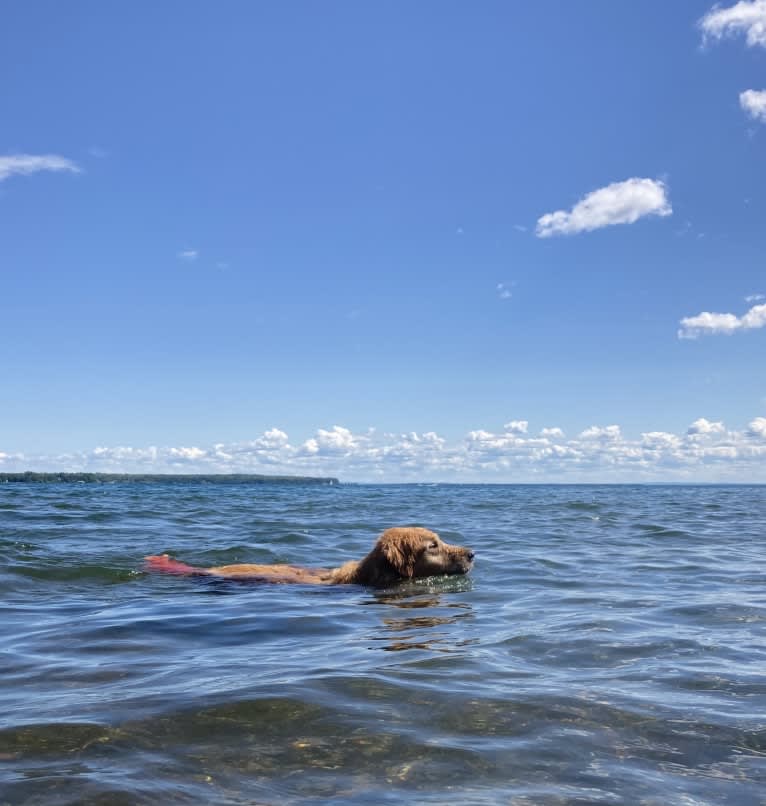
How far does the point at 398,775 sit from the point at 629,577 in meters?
8.30

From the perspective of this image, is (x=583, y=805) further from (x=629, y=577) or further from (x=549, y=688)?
(x=629, y=577)

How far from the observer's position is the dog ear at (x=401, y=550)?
35.6ft

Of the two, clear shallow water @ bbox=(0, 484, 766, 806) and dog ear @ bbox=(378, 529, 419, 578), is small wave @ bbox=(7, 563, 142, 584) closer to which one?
clear shallow water @ bbox=(0, 484, 766, 806)

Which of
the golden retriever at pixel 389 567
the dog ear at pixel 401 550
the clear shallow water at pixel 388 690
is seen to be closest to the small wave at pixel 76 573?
the clear shallow water at pixel 388 690

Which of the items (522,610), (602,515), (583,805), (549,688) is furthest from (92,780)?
(602,515)

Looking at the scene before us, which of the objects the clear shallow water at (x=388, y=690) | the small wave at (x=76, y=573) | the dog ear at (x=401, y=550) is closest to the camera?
the clear shallow water at (x=388, y=690)

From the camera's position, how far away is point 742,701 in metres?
4.93

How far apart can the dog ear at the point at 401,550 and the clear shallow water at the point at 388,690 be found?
0.27 metres

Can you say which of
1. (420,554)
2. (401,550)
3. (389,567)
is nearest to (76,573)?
(389,567)

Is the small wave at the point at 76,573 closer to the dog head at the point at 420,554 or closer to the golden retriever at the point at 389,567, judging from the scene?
the golden retriever at the point at 389,567

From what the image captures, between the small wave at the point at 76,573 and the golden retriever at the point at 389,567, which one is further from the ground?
the golden retriever at the point at 389,567

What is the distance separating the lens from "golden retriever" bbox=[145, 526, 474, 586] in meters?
10.9

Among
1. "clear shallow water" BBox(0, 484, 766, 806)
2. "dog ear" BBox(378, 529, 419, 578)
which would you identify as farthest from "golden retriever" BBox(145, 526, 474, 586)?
"clear shallow water" BBox(0, 484, 766, 806)

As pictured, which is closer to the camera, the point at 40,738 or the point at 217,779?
the point at 217,779
